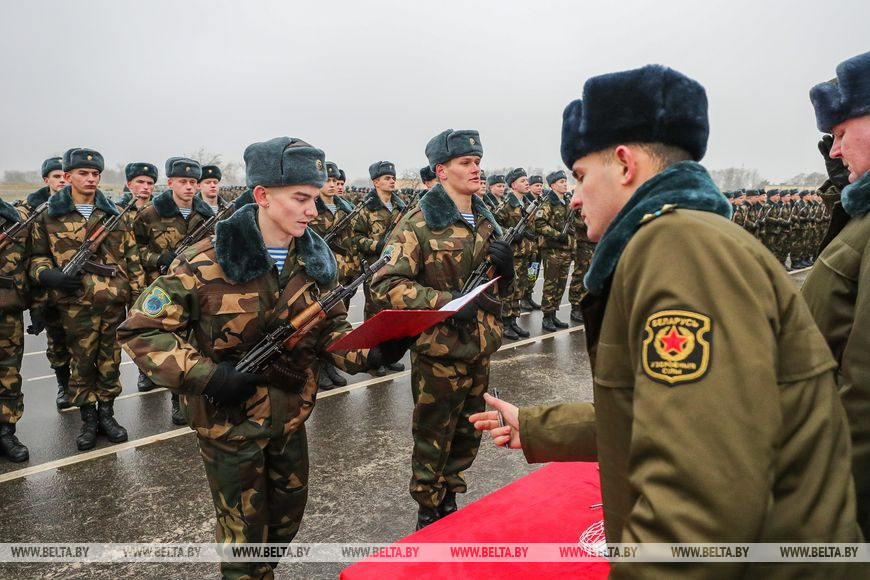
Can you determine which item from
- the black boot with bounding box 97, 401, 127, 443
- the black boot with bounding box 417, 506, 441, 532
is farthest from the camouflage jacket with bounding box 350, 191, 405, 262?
the black boot with bounding box 417, 506, 441, 532

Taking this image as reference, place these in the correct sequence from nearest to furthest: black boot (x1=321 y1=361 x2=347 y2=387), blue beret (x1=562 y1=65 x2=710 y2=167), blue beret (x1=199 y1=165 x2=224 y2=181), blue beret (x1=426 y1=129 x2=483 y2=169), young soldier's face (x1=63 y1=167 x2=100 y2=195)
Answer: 1. blue beret (x1=562 y1=65 x2=710 y2=167)
2. blue beret (x1=426 y1=129 x2=483 y2=169)
3. young soldier's face (x1=63 y1=167 x2=100 y2=195)
4. black boot (x1=321 y1=361 x2=347 y2=387)
5. blue beret (x1=199 y1=165 x2=224 y2=181)

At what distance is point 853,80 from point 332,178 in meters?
7.10

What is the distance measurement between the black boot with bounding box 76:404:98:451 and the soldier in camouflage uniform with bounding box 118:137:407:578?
284 cm

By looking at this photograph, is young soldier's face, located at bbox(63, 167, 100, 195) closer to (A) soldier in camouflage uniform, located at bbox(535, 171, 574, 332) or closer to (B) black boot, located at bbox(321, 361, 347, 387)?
(B) black boot, located at bbox(321, 361, 347, 387)

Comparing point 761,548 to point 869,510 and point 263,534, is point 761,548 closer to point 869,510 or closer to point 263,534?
point 869,510

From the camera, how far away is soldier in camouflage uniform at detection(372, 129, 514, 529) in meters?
3.61

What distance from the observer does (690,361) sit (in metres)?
0.94

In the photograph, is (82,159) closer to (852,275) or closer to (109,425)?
(109,425)

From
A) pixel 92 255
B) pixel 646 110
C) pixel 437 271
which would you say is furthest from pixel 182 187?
pixel 646 110

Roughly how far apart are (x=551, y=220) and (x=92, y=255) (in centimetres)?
748

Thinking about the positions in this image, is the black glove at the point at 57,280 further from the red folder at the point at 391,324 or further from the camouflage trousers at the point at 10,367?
the red folder at the point at 391,324

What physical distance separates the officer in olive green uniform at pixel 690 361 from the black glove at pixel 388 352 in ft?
5.09

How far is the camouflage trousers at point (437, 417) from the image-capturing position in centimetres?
363

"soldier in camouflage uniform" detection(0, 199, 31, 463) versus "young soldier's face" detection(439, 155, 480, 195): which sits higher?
"young soldier's face" detection(439, 155, 480, 195)
